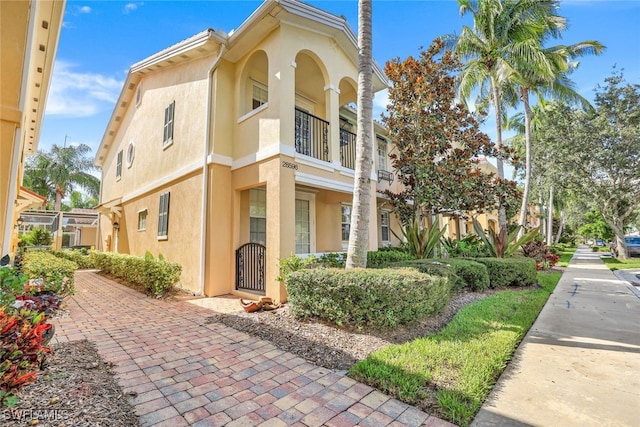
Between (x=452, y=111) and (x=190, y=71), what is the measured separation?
9685 mm

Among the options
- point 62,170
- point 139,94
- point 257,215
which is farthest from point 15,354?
point 62,170

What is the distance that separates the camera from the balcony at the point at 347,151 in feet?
37.1

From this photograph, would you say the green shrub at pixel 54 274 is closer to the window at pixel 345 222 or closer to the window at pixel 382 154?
the window at pixel 345 222

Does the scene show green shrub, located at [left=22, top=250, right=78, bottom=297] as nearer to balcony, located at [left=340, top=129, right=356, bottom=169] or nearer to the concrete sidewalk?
the concrete sidewalk

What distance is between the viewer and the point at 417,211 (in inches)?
445

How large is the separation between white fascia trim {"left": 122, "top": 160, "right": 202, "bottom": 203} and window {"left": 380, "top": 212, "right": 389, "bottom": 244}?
9.84m

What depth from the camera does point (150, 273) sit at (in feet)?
29.1

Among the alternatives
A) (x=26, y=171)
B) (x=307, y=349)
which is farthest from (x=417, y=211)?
(x=26, y=171)

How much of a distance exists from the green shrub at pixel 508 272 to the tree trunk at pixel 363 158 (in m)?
5.80

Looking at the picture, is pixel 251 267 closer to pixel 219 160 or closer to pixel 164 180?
pixel 219 160

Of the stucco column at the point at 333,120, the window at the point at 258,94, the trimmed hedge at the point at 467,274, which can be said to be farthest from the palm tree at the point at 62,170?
the trimmed hedge at the point at 467,274

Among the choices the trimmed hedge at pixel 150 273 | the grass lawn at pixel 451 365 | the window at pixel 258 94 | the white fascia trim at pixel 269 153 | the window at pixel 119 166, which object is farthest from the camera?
the window at pixel 119 166

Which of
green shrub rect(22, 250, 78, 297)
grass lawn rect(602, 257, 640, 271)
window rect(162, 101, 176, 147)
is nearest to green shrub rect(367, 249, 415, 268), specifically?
→ green shrub rect(22, 250, 78, 297)

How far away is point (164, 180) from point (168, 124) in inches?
89.9
